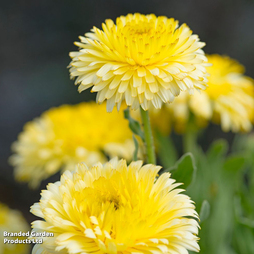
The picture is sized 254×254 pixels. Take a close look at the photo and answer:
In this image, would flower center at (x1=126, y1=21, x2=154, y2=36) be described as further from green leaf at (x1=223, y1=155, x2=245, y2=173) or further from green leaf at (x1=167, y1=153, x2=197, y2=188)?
green leaf at (x1=223, y1=155, x2=245, y2=173)

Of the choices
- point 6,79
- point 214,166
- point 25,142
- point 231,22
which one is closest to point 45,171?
point 25,142

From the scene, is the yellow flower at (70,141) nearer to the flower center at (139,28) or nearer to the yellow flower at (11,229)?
the yellow flower at (11,229)

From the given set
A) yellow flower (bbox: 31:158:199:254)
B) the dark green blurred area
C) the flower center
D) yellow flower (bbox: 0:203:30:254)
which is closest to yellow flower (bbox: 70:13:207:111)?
the flower center

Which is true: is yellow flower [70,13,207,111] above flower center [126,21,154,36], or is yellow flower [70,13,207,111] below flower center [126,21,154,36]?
below

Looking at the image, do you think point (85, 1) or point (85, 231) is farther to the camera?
point (85, 1)

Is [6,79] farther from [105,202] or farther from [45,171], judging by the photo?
[105,202]

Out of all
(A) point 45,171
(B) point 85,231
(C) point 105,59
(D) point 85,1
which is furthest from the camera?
(D) point 85,1

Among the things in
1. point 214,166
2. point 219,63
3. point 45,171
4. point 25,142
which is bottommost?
point 214,166
